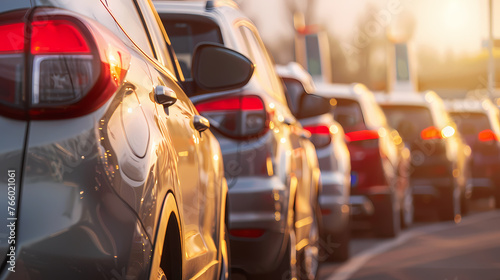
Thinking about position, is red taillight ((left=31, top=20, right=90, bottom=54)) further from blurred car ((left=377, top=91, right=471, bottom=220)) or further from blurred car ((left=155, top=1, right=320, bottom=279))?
blurred car ((left=377, top=91, right=471, bottom=220))

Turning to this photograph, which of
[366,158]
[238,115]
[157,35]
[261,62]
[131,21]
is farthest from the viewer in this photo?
[366,158]

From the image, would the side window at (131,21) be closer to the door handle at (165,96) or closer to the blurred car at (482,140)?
the door handle at (165,96)

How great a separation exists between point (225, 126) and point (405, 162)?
9137 millimetres

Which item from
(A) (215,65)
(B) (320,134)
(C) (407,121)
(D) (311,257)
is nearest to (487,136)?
(C) (407,121)

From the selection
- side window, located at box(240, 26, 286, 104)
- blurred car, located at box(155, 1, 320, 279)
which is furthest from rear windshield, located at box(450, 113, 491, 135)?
blurred car, located at box(155, 1, 320, 279)

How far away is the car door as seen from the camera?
3.70 metres

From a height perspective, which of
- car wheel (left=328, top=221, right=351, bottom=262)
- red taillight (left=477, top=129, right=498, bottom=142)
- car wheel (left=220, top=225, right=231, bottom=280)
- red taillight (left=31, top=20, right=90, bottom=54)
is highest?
red taillight (left=31, top=20, right=90, bottom=54)

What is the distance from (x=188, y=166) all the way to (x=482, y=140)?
627 inches

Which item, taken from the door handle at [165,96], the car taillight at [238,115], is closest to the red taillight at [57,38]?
the door handle at [165,96]

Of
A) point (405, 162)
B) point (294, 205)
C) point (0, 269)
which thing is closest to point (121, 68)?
point (0, 269)

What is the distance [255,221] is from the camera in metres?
6.13

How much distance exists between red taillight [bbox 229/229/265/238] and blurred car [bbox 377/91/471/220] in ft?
31.2

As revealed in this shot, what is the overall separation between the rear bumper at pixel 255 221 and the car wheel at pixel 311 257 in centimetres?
116

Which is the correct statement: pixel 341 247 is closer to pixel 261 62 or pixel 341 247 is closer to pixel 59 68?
pixel 261 62
